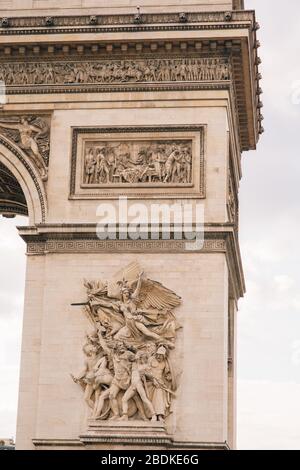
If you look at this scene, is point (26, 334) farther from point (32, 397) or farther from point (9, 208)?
point (9, 208)

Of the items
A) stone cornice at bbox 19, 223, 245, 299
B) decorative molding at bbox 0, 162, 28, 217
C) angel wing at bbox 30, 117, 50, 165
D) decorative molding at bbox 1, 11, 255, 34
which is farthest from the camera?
decorative molding at bbox 0, 162, 28, 217

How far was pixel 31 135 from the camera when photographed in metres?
27.2

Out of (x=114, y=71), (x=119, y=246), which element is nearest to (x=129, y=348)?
(x=119, y=246)

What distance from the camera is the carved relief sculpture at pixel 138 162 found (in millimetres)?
26453

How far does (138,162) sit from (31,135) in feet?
7.99

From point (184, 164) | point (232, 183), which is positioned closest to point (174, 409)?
point (184, 164)

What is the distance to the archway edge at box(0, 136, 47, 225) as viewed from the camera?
2658 cm

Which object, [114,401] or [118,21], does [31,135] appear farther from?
[114,401]

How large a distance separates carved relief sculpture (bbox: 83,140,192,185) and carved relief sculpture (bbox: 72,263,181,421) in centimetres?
200

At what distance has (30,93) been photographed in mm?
27328

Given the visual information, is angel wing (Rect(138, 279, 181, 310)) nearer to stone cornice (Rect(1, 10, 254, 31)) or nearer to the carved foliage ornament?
the carved foliage ornament

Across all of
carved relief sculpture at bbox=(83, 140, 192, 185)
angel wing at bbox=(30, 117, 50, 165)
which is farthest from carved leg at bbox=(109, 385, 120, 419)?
angel wing at bbox=(30, 117, 50, 165)

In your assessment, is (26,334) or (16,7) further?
(16,7)
